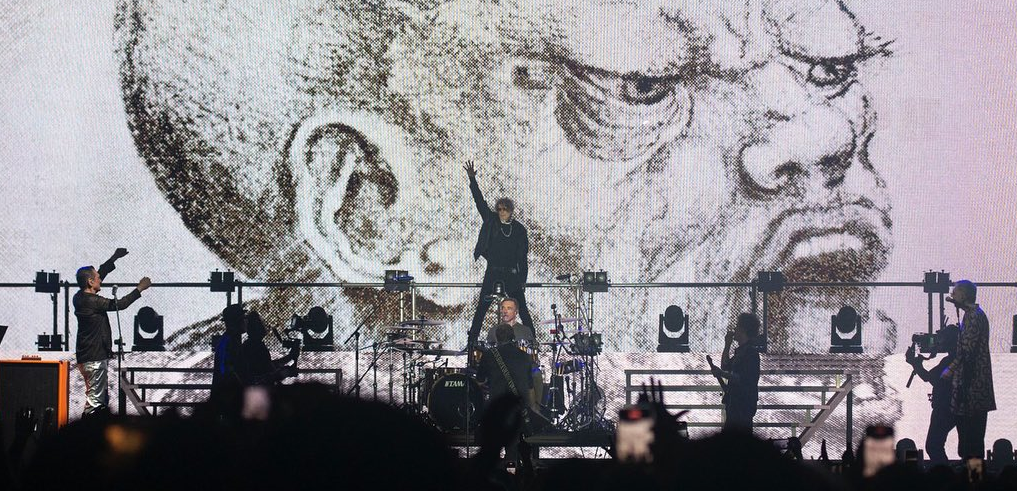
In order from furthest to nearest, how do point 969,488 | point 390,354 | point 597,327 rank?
1. point 597,327
2. point 390,354
3. point 969,488

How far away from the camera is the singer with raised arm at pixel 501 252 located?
924 centimetres

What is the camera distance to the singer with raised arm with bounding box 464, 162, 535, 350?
30.3 feet

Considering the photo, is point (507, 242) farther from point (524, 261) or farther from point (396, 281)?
point (396, 281)

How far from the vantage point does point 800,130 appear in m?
9.90

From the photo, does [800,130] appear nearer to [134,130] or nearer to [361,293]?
[361,293]

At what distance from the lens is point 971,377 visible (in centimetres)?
709

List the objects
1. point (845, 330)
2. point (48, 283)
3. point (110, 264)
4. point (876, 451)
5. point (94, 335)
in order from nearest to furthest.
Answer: point (876, 451)
point (94, 335)
point (110, 264)
point (845, 330)
point (48, 283)

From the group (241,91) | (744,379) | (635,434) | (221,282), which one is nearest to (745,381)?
(744,379)

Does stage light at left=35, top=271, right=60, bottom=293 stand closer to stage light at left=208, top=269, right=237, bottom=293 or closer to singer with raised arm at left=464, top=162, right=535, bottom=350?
stage light at left=208, top=269, right=237, bottom=293

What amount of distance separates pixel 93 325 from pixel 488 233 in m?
3.22

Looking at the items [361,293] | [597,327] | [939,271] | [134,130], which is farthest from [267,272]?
[939,271]

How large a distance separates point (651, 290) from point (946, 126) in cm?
303

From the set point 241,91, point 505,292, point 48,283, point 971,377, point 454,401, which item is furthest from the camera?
point 241,91

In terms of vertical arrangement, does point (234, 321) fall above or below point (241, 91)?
below
